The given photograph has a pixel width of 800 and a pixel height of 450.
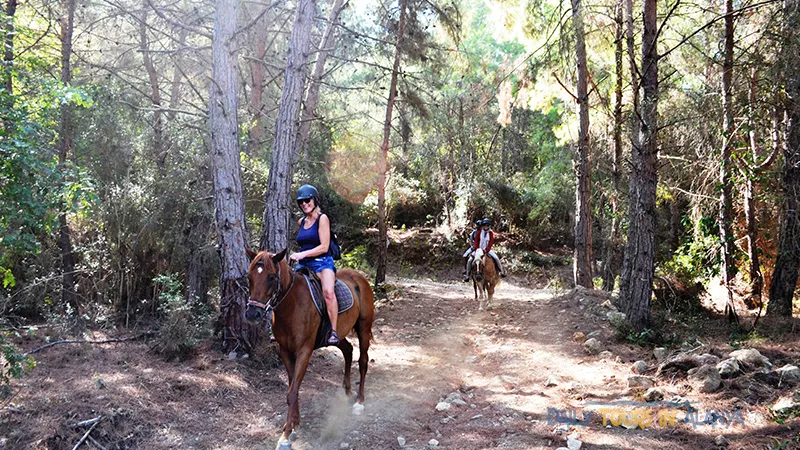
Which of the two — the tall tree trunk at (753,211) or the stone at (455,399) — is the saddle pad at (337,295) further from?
the tall tree trunk at (753,211)

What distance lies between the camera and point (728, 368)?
5434 mm

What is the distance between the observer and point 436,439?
4992mm

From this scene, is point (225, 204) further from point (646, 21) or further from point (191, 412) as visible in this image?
point (646, 21)

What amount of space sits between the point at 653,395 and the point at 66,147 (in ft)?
34.5

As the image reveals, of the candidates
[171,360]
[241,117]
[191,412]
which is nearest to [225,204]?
[171,360]

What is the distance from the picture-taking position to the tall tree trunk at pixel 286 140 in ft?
24.3

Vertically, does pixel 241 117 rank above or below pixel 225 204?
above

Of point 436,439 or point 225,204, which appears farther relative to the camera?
point 225,204

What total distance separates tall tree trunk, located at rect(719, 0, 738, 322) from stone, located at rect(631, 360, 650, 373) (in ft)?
13.7

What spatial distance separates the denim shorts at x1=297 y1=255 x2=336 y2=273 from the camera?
5.85m

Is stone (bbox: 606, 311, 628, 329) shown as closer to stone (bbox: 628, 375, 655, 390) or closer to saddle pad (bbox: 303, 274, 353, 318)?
stone (bbox: 628, 375, 655, 390)

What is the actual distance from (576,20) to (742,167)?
164 inches

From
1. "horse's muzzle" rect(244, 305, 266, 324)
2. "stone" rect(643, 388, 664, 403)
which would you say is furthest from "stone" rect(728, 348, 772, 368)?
"horse's muzzle" rect(244, 305, 266, 324)

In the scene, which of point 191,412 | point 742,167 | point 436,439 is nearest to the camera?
point 436,439
